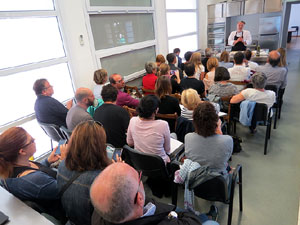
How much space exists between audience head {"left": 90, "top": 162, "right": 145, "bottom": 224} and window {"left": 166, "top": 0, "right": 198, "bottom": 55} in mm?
5587

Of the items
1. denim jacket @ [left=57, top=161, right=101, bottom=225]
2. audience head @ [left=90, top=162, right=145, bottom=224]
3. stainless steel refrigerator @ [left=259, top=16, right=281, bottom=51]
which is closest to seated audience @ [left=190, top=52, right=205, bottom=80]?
denim jacket @ [left=57, top=161, right=101, bottom=225]

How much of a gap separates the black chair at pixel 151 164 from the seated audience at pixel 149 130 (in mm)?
133

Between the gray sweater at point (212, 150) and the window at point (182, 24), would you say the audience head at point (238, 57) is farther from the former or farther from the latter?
the window at point (182, 24)

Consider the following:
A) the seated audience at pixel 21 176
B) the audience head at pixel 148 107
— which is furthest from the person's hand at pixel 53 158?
the audience head at pixel 148 107

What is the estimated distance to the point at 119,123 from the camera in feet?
7.14

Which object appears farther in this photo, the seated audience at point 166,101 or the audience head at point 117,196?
the seated audience at point 166,101

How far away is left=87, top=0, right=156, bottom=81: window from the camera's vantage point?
360cm

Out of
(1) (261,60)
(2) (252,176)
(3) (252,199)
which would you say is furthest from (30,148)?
(1) (261,60)

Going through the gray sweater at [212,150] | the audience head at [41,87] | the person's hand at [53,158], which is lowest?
the person's hand at [53,158]

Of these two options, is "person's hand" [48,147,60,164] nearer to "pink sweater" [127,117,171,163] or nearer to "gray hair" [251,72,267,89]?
"pink sweater" [127,117,171,163]

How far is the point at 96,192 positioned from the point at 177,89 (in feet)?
9.40

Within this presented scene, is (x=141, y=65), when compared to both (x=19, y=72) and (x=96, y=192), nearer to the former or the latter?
(x=19, y=72)

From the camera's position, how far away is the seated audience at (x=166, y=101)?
2.40 meters

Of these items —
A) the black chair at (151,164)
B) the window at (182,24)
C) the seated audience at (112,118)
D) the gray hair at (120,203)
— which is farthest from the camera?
the window at (182,24)
